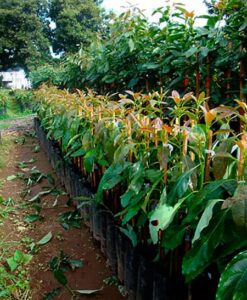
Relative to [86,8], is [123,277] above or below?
below

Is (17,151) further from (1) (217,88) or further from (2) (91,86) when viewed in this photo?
(1) (217,88)

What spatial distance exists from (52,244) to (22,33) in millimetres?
25201

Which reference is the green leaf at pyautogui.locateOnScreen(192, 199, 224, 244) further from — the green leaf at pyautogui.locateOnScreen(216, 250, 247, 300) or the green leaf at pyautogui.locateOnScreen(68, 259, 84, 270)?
the green leaf at pyautogui.locateOnScreen(68, 259, 84, 270)

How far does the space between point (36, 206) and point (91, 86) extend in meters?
2.82

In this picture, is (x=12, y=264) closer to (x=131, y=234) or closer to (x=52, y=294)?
(x=52, y=294)

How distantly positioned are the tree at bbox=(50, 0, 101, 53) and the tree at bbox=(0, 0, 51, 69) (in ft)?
6.07

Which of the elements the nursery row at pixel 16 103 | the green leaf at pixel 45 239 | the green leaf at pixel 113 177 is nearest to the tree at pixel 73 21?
the nursery row at pixel 16 103

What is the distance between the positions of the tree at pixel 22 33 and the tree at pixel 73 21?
185 cm

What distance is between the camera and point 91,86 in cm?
551

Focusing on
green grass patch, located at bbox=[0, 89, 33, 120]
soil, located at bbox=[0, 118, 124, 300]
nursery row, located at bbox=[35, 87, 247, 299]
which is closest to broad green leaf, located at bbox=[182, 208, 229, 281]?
nursery row, located at bbox=[35, 87, 247, 299]

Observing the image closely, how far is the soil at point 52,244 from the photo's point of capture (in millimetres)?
2062

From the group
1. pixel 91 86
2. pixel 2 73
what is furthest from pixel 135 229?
pixel 2 73

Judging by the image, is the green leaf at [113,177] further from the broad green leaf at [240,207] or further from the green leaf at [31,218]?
the green leaf at [31,218]

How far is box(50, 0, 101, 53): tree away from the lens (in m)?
26.3
